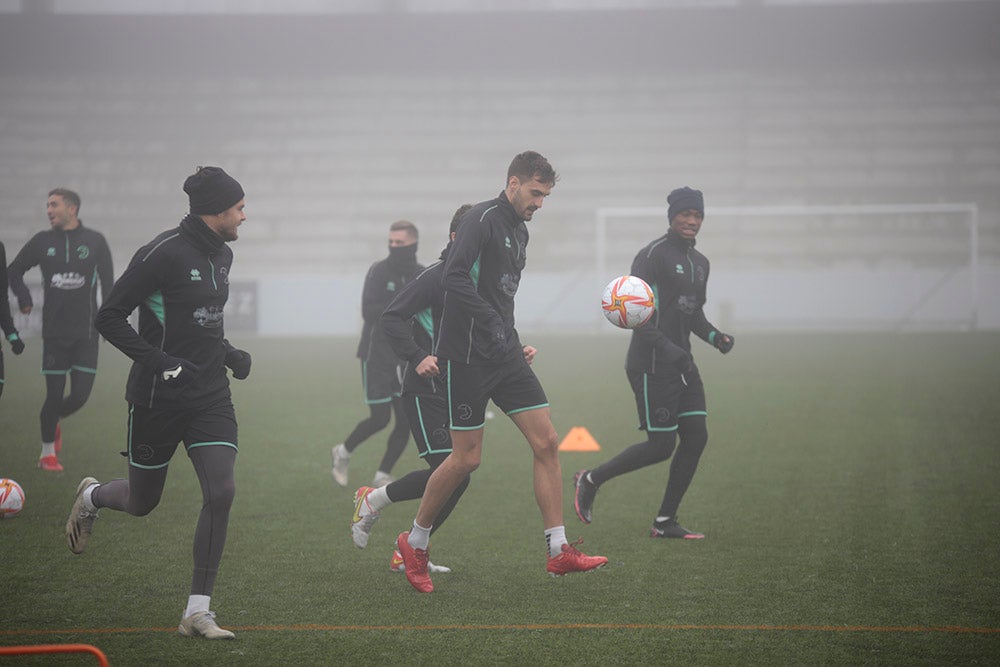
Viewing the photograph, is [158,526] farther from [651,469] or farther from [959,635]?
[959,635]

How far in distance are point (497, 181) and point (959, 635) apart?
29.3 m

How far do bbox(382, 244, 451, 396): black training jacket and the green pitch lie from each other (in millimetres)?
923

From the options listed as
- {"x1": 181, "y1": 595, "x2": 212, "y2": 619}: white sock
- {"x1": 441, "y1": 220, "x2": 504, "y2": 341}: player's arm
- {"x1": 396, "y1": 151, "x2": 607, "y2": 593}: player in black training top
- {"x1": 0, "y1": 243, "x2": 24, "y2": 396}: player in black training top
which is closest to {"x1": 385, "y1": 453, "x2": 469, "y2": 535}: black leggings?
{"x1": 396, "y1": 151, "x2": 607, "y2": 593}: player in black training top

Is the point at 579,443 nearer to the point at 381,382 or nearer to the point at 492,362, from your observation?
the point at 381,382

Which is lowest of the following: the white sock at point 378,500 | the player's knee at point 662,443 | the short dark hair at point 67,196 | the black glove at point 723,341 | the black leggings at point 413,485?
the white sock at point 378,500

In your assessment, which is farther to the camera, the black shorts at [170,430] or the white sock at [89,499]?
the white sock at [89,499]

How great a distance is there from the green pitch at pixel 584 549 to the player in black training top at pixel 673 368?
15.5 inches

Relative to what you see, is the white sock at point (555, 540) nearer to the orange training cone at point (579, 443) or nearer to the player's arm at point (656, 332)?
the player's arm at point (656, 332)

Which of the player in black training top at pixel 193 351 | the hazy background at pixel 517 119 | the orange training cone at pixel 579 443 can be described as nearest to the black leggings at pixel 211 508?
the player in black training top at pixel 193 351

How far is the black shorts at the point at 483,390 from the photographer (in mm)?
5270

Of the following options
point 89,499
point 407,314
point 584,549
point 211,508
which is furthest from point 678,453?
point 89,499

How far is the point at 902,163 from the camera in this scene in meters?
32.8

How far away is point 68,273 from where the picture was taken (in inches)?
340

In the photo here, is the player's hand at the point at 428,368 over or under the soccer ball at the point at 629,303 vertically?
under
